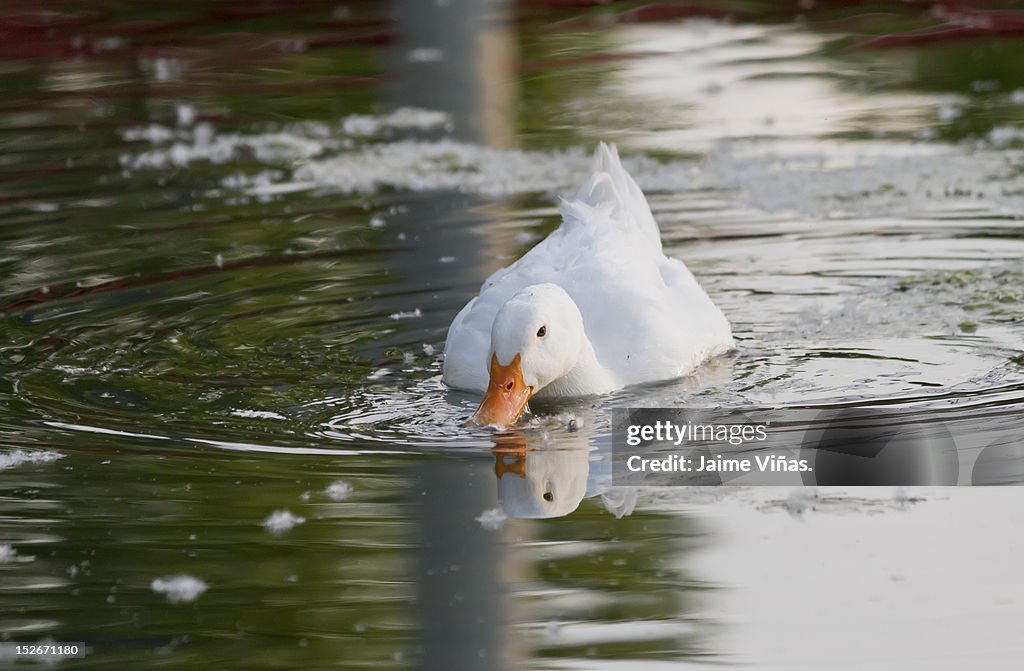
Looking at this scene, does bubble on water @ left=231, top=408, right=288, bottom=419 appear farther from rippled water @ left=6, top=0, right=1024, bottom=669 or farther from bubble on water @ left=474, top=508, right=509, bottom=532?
bubble on water @ left=474, top=508, right=509, bottom=532

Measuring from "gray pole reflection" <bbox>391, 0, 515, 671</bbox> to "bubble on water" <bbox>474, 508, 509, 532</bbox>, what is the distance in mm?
25

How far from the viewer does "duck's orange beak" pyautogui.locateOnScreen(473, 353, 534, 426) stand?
6035 mm

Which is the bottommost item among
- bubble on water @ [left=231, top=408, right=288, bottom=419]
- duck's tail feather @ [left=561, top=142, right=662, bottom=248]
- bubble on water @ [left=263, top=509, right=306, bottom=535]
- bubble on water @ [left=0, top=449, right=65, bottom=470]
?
bubble on water @ [left=263, top=509, right=306, bottom=535]

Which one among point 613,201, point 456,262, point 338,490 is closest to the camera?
point 338,490

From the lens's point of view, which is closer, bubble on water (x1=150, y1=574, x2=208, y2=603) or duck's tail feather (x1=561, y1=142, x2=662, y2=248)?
bubble on water (x1=150, y1=574, x2=208, y2=603)

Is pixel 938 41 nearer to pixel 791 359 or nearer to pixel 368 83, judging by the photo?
→ pixel 368 83

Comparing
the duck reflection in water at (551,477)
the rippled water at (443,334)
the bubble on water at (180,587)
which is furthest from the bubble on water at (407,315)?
the bubble on water at (180,587)

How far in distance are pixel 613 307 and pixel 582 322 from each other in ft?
0.89

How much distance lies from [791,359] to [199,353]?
7.98 feet

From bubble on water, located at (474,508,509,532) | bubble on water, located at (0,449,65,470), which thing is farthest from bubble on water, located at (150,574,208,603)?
bubble on water, located at (0,449,65,470)

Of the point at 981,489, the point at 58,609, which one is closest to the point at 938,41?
the point at 981,489

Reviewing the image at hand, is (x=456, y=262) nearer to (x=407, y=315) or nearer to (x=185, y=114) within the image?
(x=407, y=315)

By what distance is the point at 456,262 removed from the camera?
866cm

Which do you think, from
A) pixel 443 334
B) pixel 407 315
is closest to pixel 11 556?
pixel 443 334
